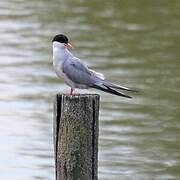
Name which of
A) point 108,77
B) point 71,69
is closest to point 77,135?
point 71,69

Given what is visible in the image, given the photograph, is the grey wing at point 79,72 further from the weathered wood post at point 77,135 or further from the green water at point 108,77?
the green water at point 108,77

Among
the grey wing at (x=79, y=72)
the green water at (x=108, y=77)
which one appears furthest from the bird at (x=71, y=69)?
the green water at (x=108, y=77)

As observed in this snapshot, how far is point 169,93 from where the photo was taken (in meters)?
14.6

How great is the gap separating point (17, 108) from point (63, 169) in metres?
7.77

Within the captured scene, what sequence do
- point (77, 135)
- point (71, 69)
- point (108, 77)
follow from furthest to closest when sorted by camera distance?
point (108, 77) → point (71, 69) → point (77, 135)

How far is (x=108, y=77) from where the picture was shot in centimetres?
1541

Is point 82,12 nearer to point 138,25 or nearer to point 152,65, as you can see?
point 138,25

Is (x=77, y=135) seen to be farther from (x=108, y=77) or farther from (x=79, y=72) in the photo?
(x=108, y=77)

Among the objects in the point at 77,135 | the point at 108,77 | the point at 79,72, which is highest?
the point at 108,77

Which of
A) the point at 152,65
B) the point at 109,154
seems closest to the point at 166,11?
the point at 152,65

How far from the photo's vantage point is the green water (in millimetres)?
11352

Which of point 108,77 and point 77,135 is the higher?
point 108,77


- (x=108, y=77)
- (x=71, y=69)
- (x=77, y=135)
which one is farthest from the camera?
(x=108, y=77)

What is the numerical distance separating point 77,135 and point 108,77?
9.48 meters
